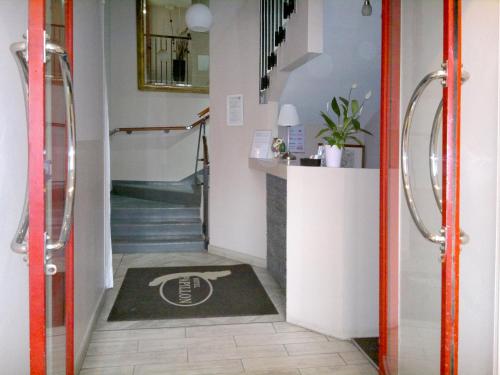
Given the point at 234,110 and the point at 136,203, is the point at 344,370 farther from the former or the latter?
the point at 136,203

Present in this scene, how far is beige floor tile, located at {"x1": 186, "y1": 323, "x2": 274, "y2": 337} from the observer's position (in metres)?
2.95

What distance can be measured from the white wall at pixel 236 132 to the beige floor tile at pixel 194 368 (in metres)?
2.17

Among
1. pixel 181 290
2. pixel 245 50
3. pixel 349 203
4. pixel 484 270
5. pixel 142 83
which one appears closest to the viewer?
pixel 484 270

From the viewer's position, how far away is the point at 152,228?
18.3 ft

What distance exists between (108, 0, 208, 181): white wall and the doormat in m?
3.05

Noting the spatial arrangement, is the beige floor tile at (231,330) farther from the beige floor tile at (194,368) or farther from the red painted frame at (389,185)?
the red painted frame at (389,185)

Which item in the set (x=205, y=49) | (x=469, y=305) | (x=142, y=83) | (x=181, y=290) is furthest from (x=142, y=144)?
(x=469, y=305)

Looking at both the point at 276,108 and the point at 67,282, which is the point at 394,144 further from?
the point at 276,108

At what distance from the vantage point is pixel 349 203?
2.86m

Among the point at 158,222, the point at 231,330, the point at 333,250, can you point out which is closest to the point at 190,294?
the point at 231,330

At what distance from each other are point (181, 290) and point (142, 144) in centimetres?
388

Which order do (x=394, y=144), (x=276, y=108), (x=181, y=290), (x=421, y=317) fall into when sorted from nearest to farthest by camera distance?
1. (x=421, y=317)
2. (x=394, y=144)
3. (x=181, y=290)
4. (x=276, y=108)

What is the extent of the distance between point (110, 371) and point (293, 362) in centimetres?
99

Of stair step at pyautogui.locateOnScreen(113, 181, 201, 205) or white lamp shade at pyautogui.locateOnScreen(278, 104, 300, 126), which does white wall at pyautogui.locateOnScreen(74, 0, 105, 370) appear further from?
stair step at pyautogui.locateOnScreen(113, 181, 201, 205)
